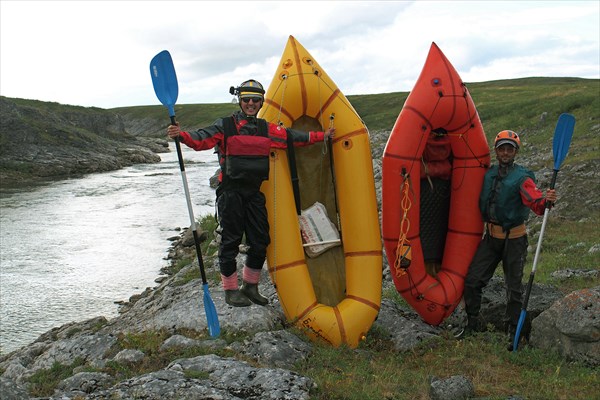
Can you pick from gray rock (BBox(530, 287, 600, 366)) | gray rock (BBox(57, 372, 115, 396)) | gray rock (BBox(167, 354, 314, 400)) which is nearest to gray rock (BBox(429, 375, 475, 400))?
gray rock (BBox(167, 354, 314, 400))

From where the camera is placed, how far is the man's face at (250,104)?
588 cm

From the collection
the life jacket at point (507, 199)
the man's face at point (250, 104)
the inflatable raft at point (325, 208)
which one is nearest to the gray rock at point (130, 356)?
the inflatable raft at point (325, 208)

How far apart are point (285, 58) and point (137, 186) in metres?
23.1

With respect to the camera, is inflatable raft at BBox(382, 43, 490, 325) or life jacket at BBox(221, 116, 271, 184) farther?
inflatable raft at BBox(382, 43, 490, 325)

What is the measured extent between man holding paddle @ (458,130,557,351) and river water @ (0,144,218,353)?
24.8ft

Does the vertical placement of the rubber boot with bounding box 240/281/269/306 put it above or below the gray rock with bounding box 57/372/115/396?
above

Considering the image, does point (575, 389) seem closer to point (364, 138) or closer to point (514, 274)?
point (514, 274)

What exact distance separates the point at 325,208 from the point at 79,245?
12.3 metres

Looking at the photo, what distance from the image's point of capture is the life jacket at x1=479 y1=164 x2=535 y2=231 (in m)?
5.78

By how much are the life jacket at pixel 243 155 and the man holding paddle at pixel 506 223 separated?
2427 millimetres

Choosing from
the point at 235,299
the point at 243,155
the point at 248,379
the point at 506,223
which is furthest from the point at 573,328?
the point at 243,155

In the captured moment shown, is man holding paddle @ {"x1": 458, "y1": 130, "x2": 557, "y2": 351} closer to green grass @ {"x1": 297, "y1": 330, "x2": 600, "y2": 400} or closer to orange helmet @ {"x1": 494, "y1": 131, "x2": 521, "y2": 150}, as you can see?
orange helmet @ {"x1": 494, "y1": 131, "x2": 521, "y2": 150}

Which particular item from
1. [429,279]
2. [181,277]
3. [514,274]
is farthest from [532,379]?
[181,277]

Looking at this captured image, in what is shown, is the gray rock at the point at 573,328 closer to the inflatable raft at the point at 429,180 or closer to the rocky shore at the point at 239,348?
the rocky shore at the point at 239,348
